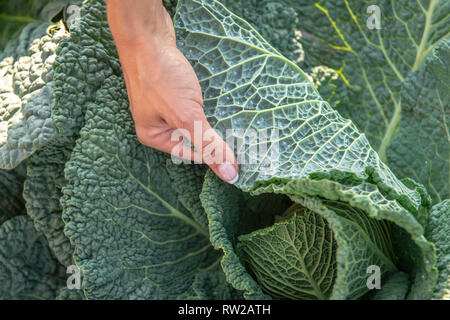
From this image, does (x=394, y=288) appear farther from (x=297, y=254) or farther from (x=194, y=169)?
(x=194, y=169)

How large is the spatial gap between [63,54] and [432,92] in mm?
1717

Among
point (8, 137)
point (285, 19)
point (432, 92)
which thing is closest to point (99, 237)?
point (8, 137)

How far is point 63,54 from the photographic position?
2209 millimetres

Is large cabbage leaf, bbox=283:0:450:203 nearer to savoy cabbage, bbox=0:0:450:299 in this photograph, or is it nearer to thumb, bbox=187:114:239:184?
savoy cabbage, bbox=0:0:450:299

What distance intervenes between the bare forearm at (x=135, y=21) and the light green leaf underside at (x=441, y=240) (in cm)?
134

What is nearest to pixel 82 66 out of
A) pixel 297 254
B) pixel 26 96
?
pixel 26 96

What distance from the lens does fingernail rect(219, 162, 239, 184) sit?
6.48 ft

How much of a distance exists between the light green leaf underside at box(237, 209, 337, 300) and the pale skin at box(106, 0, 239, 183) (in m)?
0.28

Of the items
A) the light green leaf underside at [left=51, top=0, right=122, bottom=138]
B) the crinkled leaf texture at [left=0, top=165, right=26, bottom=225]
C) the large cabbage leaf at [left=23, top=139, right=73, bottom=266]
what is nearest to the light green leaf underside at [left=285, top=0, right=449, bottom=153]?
the light green leaf underside at [left=51, top=0, right=122, bottom=138]

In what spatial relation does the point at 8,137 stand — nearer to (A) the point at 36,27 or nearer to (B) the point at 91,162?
(B) the point at 91,162

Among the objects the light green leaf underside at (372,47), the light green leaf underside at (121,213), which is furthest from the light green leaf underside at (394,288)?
the light green leaf underside at (121,213)

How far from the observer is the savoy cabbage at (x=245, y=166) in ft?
6.36

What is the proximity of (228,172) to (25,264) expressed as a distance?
1.32m

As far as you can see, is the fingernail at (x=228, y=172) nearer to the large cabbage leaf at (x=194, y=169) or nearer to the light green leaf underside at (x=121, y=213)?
the large cabbage leaf at (x=194, y=169)
